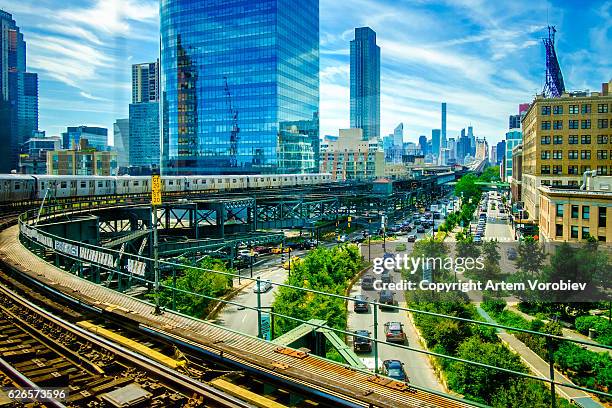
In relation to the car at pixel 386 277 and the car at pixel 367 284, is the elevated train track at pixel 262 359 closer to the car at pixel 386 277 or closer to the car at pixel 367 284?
the car at pixel 367 284

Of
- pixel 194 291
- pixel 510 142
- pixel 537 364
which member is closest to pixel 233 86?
pixel 194 291

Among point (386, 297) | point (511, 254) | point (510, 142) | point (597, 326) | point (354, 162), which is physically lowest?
point (386, 297)

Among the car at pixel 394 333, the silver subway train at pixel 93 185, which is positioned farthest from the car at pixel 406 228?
the car at pixel 394 333

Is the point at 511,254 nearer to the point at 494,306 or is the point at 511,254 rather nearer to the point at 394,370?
the point at 494,306

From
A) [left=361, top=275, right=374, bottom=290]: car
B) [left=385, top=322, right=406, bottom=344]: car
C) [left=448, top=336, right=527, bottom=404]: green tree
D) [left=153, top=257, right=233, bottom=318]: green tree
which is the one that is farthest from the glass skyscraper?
[left=448, top=336, right=527, bottom=404]: green tree

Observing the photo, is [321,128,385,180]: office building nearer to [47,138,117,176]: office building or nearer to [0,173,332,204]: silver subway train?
[47,138,117,176]: office building
